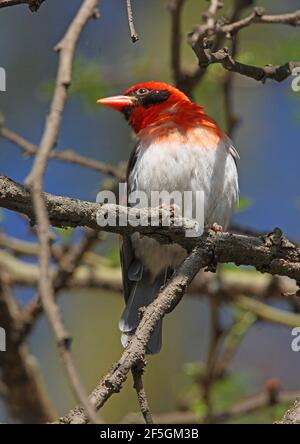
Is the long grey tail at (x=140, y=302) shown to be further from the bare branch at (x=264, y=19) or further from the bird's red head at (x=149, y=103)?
the bare branch at (x=264, y=19)

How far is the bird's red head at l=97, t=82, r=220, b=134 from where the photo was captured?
5188 mm

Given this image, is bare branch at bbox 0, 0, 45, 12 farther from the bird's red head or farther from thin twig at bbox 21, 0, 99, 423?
the bird's red head

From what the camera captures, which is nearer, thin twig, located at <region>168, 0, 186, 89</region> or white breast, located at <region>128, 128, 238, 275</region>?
white breast, located at <region>128, 128, 238, 275</region>

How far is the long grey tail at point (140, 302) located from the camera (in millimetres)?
4434

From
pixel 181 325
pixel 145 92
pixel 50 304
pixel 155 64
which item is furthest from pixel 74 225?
pixel 181 325

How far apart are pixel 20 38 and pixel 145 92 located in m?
3.01

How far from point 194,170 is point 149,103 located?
3.59 feet

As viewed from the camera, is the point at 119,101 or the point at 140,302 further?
the point at 119,101

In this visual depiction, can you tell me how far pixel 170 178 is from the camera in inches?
175

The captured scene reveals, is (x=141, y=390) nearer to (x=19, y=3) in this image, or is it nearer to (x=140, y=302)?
(x=19, y=3)

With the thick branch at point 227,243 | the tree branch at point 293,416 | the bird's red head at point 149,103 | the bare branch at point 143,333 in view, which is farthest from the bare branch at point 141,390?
the bird's red head at point 149,103

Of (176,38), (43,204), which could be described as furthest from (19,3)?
(176,38)

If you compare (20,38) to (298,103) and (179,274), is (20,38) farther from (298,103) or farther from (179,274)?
(179,274)

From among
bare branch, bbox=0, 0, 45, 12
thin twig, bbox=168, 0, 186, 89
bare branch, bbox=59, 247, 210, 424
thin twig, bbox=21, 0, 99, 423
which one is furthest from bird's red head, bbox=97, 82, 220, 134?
thin twig, bbox=21, 0, 99, 423
